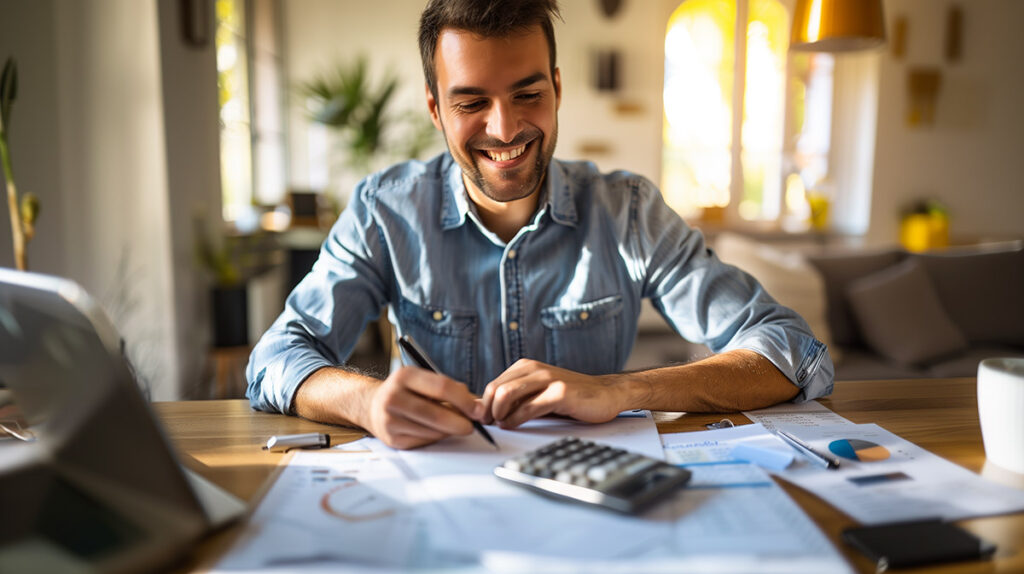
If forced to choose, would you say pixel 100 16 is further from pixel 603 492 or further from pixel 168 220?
pixel 603 492

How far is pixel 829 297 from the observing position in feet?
9.90

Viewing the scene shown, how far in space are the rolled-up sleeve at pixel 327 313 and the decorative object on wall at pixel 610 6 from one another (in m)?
4.04

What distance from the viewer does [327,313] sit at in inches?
46.9

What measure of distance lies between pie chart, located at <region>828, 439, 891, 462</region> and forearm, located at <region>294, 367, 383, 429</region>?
53cm

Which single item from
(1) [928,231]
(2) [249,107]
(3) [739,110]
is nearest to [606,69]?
(3) [739,110]

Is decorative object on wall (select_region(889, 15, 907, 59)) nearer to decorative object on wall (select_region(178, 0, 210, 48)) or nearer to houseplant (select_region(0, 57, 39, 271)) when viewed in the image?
decorative object on wall (select_region(178, 0, 210, 48))

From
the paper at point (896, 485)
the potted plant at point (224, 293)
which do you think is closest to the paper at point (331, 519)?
the paper at point (896, 485)

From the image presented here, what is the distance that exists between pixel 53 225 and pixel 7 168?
0.77 meters

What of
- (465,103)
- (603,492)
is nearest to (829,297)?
(465,103)

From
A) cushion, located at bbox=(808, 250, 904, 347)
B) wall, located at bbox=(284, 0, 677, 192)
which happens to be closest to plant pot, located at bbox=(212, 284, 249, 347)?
wall, located at bbox=(284, 0, 677, 192)

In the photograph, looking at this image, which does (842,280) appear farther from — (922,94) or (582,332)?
(922,94)

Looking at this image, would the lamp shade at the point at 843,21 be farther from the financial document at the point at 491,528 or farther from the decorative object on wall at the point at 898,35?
the decorative object on wall at the point at 898,35

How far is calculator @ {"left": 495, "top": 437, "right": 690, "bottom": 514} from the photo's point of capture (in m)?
0.61

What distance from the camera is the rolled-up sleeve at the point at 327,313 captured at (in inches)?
39.0
